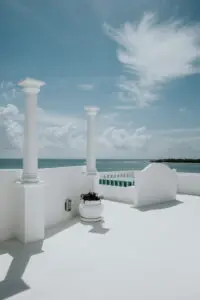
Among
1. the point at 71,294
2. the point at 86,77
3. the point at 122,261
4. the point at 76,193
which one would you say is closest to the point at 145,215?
the point at 76,193

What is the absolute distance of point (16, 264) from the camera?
362 cm

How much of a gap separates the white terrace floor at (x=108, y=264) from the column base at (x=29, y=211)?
0.24 metres

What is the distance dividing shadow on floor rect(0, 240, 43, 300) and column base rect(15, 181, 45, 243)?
17 cm

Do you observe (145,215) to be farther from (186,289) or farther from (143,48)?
(143,48)

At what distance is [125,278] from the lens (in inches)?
126

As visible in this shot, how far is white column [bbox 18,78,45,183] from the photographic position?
4.92 m

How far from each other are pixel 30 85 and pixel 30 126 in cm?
79

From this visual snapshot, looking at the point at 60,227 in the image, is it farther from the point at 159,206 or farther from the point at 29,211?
the point at 159,206

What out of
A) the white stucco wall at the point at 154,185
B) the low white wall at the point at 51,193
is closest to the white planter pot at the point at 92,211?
the low white wall at the point at 51,193

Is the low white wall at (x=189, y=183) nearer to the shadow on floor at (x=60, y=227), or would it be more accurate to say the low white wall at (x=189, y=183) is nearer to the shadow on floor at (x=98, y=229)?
the shadow on floor at (x=60, y=227)

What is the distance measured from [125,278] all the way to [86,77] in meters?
27.0

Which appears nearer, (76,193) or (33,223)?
(33,223)

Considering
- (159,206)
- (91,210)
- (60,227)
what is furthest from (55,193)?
(159,206)

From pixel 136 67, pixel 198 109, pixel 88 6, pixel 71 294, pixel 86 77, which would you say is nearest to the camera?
pixel 71 294
